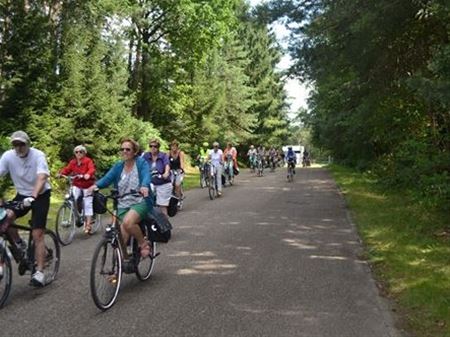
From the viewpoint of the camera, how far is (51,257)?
7465 millimetres

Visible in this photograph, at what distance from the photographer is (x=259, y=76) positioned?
6228cm

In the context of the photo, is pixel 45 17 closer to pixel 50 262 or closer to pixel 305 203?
pixel 305 203

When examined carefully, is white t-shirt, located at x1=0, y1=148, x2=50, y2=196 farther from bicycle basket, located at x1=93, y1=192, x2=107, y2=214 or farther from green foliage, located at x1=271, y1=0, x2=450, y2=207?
green foliage, located at x1=271, y1=0, x2=450, y2=207

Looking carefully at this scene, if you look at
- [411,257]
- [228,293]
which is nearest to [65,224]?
[228,293]

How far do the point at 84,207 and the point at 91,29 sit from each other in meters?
14.1

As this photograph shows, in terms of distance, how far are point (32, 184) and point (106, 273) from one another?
5.01 ft

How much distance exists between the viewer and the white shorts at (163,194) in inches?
441

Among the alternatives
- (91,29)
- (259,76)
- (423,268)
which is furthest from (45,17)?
(259,76)

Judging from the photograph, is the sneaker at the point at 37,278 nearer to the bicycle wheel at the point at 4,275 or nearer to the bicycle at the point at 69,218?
the bicycle wheel at the point at 4,275

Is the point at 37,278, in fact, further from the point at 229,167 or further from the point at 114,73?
the point at 114,73

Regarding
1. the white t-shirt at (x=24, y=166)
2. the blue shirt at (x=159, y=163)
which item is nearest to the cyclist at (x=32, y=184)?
the white t-shirt at (x=24, y=166)

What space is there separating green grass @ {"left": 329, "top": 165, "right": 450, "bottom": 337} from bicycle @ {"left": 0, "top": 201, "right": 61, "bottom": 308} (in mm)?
4321

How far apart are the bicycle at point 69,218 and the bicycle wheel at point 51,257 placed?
291cm

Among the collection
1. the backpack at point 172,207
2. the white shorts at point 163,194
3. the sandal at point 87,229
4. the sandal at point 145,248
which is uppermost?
the white shorts at point 163,194
